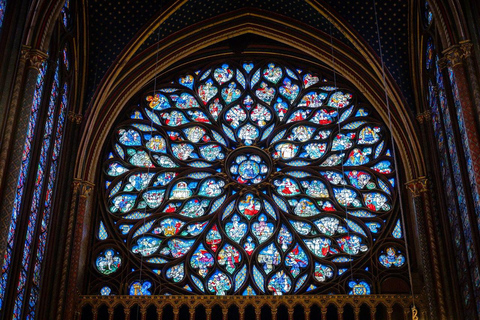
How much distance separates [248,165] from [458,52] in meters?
6.28

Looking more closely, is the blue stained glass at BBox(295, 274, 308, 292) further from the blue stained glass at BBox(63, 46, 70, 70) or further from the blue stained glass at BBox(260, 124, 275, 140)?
the blue stained glass at BBox(63, 46, 70, 70)

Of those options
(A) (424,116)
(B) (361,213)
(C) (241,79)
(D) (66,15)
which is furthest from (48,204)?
(A) (424,116)

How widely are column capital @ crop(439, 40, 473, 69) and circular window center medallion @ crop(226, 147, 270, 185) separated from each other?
579 cm

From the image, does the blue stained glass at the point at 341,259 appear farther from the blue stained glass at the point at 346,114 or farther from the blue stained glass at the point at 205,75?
the blue stained glass at the point at 205,75

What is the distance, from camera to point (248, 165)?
56.0 ft

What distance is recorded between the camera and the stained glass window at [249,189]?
1553 cm

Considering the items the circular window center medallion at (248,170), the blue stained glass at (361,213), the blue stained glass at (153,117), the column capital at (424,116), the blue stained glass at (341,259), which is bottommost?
the blue stained glass at (341,259)

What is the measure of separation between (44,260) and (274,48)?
8.01 metres

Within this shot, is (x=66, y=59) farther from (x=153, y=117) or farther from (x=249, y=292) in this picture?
(x=249, y=292)

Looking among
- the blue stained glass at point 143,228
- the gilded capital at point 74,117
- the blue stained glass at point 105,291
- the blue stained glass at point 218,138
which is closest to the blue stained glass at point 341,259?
the blue stained glass at point 218,138

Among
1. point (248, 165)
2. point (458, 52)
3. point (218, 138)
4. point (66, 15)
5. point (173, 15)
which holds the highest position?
point (173, 15)

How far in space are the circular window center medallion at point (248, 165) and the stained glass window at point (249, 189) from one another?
0.03 metres

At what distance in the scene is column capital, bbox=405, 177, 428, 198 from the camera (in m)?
15.2

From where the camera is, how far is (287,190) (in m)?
16.7
